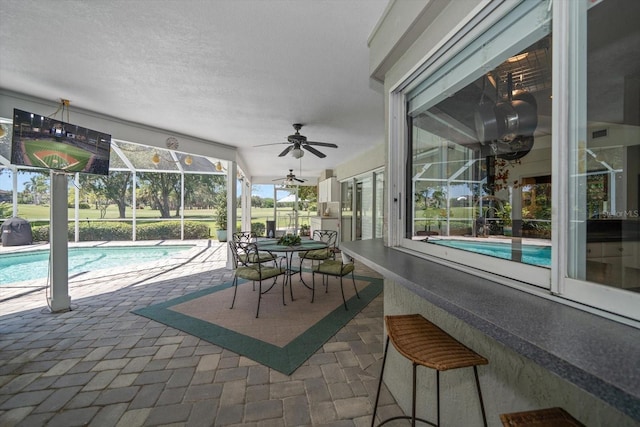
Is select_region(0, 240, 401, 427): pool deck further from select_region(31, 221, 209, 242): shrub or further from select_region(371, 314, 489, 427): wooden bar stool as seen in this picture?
select_region(31, 221, 209, 242): shrub

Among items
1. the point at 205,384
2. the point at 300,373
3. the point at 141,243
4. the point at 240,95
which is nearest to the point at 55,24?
the point at 240,95

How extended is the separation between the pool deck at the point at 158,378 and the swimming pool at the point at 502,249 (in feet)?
3.74

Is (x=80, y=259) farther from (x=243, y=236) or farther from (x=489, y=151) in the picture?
(x=489, y=151)

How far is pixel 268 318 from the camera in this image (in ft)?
9.86

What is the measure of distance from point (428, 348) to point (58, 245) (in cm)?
428

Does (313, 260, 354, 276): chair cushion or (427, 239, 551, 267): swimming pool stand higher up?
(427, 239, 551, 267): swimming pool

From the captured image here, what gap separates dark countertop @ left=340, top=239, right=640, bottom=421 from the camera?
461 mm

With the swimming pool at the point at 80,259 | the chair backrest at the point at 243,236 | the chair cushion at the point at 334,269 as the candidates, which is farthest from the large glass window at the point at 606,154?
the swimming pool at the point at 80,259

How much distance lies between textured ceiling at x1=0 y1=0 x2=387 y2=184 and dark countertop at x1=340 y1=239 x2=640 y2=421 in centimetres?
176

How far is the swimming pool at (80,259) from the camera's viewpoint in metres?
5.45

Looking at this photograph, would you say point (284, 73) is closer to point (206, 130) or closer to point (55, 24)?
point (55, 24)

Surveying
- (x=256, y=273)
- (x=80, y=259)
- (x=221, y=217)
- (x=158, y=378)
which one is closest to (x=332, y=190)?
(x=221, y=217)

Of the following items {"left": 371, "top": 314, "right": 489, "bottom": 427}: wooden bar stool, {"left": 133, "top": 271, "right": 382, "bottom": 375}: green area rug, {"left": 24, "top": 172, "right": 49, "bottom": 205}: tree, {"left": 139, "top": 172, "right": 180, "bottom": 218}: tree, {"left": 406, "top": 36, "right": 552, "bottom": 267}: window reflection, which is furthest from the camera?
{"left": 139, "top": 172, "right": 180, "bottom": 218}: tree

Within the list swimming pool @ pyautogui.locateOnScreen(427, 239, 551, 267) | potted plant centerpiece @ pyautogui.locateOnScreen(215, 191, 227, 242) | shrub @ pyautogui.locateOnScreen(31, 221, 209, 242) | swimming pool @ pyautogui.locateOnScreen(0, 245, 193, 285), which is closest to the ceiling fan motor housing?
swimming pool @ pyautogui.locateOnScreen(427, 239, 551, 267)
